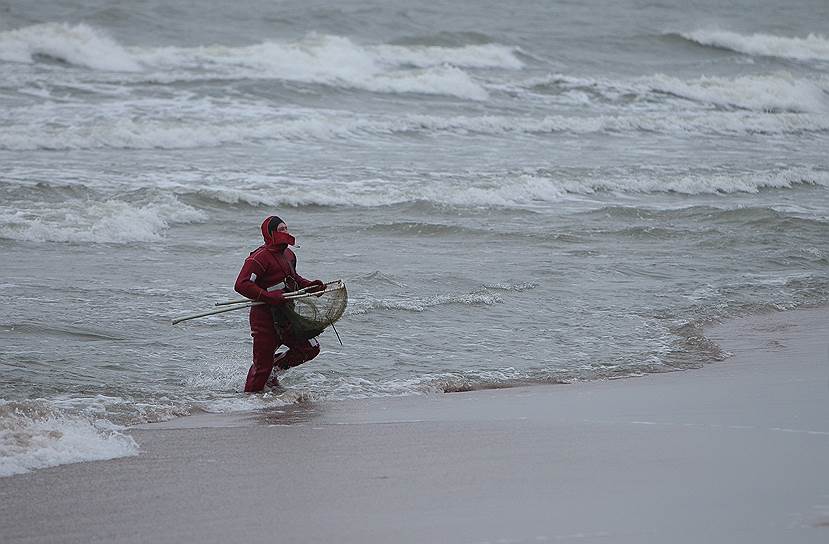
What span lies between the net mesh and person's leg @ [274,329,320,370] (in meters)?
0.13

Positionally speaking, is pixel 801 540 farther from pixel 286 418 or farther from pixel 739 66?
pixel 739 66

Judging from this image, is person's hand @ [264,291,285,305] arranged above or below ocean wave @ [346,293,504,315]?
above

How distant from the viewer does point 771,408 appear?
7.99 meters

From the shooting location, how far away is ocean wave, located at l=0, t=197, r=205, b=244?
14812 mm

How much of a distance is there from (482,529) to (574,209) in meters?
13.8

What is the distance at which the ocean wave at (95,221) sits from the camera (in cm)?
1481

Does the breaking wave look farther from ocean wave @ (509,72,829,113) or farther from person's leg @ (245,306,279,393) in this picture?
ocean wave @ (509,72,829,113)

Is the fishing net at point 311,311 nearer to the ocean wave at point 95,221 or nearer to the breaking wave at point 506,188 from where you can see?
the ocean wave at point 95,221

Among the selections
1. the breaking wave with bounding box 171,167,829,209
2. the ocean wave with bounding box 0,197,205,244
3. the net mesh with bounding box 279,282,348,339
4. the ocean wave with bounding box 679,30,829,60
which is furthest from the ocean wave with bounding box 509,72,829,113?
the net mesh with bounding box 279,282,348,339

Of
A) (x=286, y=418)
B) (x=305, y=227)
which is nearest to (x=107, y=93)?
(x=305, y=227)

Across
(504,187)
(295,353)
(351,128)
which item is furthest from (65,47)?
(295,353)

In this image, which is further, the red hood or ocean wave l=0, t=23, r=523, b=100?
ocean wave l=0, t=23, r=523, b=100

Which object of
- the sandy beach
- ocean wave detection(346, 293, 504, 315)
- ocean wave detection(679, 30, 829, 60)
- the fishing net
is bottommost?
ocean wave detection(346, 293, 504, 315)

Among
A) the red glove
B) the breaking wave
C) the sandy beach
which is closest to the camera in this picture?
the sandy beach
